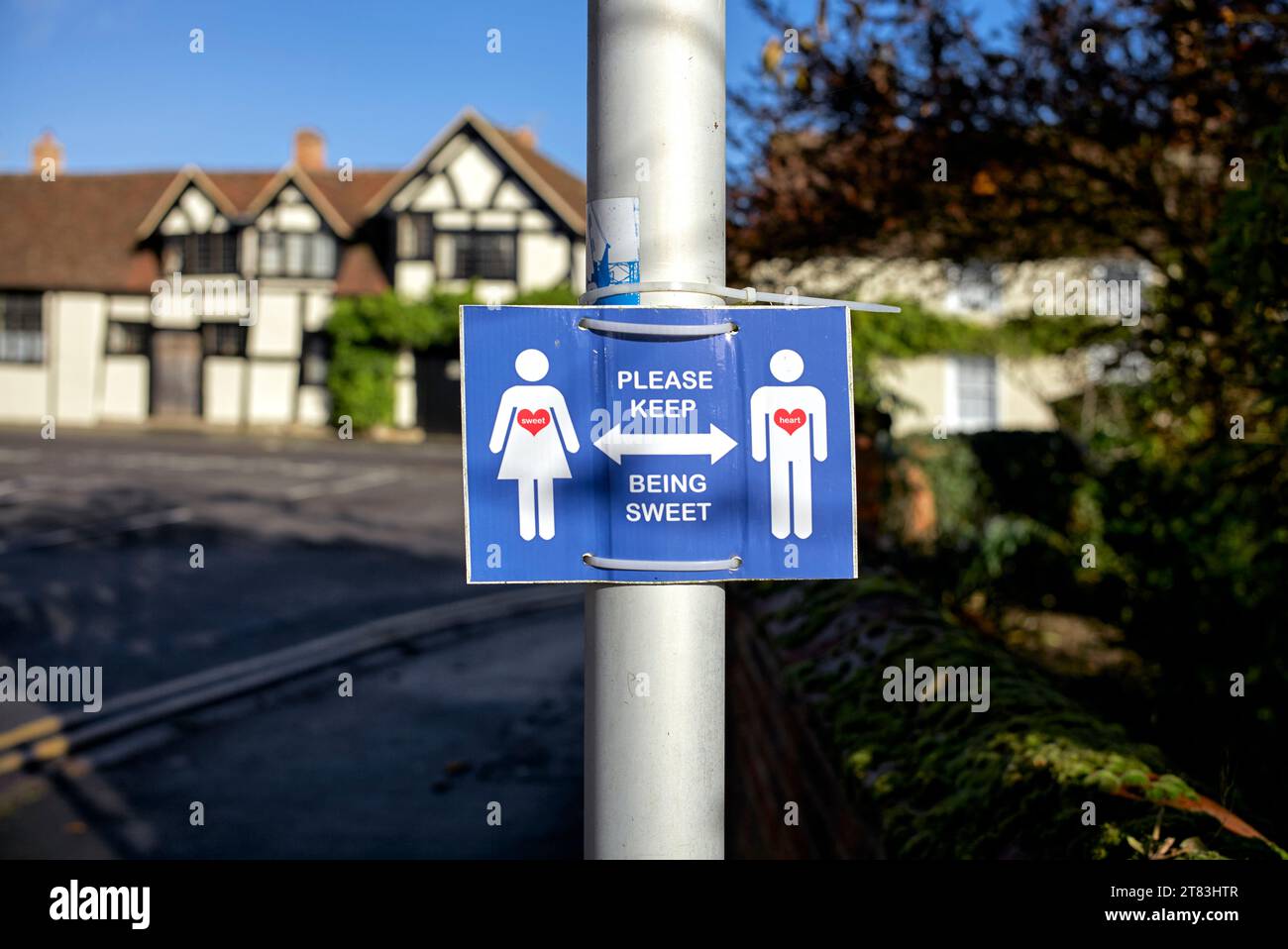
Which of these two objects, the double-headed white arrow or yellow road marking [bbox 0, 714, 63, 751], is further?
yellow road marking [bbox 0, 714, 63, 751]

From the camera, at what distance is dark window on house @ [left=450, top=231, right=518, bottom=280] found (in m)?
32.4

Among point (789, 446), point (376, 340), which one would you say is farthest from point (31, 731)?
point (376, 340)

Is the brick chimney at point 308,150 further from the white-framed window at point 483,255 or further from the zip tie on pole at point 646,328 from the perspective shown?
the zip tie on pole at point 646,328

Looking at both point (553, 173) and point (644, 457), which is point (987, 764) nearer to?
point (644, 457)

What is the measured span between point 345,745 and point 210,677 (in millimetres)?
1839

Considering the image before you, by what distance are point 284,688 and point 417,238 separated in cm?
2634

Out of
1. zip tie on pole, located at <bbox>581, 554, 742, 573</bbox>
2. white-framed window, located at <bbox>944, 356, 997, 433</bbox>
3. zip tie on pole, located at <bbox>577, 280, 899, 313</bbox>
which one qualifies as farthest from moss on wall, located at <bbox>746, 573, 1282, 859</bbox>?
white-framed window, located at <bbox>944, 356, 997, 433</bbox>

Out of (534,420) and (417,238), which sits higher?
(417,238)

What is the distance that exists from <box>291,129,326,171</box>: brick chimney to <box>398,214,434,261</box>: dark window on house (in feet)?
20.2

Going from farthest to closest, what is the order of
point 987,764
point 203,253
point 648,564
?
point 203,253, point 987,764, point 648,564

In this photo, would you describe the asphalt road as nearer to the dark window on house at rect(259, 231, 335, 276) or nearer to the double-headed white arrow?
the double-headed white arrow

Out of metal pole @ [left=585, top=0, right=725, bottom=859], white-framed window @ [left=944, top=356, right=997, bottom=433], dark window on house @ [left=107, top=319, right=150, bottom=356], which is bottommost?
metal pole @ [left=585, top=0, right=725, bottom=859]

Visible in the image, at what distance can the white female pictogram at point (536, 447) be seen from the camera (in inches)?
80.2

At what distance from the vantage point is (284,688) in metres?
8.71
